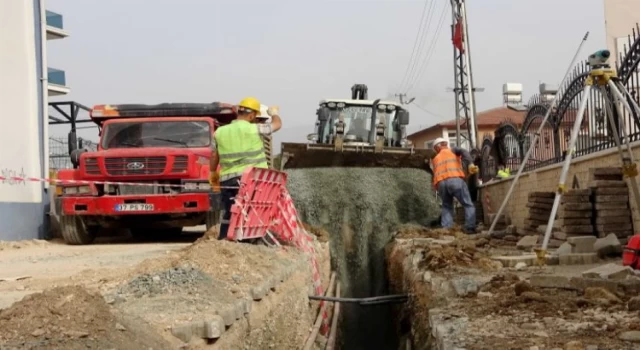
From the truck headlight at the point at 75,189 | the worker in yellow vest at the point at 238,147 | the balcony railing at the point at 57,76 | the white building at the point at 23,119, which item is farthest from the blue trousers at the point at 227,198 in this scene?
the balcony railing at the point at 57,76

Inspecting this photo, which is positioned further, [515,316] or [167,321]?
[515,316]

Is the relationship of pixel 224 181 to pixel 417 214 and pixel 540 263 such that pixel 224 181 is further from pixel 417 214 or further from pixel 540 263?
pixel 417 214

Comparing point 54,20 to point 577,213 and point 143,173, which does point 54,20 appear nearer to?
point 143,173

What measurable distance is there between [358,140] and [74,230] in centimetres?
725

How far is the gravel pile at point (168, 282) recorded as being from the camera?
15.1 feet

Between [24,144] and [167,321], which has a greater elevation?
[24,144]

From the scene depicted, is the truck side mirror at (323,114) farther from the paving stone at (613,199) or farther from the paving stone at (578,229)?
the paving stone at (613,199)

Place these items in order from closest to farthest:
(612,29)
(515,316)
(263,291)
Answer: (515,316) < (263,291) < (612,29)

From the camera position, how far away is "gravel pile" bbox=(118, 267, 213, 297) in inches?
181

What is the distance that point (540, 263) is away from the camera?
21.9 feet

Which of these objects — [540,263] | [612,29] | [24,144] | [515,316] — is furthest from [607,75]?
[612,29]

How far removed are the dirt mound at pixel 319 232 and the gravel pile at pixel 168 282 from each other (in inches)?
224

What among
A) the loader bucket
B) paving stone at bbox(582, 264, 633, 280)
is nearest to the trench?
the loader bucket

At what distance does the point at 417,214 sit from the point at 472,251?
547 cm
